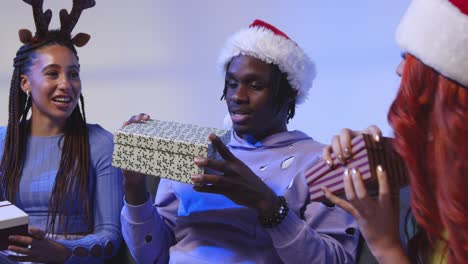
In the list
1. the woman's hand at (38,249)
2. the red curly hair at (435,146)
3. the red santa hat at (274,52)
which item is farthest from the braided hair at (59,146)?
the red curly hair at (435,146)

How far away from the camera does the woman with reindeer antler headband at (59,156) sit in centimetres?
157

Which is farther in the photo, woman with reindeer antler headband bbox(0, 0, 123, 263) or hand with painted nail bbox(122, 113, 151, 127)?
woman with reindeer antler headband bbox(0, 0, 123, 263)

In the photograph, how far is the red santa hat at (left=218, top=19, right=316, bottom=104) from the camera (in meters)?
1.42

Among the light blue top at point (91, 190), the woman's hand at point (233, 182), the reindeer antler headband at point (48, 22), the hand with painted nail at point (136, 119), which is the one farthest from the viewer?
the reindeer antler headband at point (48, 22)

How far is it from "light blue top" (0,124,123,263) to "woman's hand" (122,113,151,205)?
0.83 ft

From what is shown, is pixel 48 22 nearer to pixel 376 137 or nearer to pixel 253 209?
pixel 253 209

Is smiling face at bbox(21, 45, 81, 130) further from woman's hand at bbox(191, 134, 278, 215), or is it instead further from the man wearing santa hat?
woman's hand at bbox(191, 134, 278, 215)

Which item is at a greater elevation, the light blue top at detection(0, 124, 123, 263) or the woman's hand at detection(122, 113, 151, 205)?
the woman's hand at detection(122, 113, 151, 205)

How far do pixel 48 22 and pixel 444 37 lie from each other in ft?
4.26

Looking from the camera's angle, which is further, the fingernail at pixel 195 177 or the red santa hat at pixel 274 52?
the red santa hat at pixel 274 52

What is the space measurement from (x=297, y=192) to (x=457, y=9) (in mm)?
640

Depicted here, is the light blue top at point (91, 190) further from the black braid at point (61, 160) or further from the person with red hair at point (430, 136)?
the person with red hair at point (430, 136)

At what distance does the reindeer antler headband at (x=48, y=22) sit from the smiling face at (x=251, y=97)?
1.93 ft

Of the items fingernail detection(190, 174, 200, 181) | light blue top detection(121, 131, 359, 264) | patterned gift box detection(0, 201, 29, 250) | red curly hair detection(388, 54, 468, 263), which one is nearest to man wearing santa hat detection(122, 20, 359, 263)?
light blue top detection(121, 131, 359, 264)
